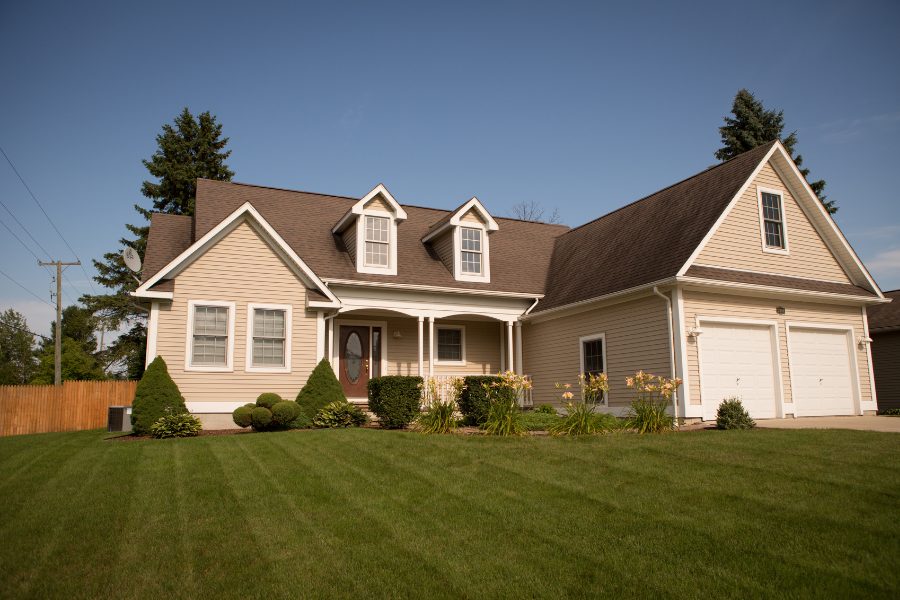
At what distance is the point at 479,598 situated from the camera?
4.40 metres

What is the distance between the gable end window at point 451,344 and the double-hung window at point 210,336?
288 inches

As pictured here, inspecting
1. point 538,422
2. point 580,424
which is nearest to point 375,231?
point 538,422

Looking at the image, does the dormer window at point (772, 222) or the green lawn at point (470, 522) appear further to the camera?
the dormer window at point (772, 222)

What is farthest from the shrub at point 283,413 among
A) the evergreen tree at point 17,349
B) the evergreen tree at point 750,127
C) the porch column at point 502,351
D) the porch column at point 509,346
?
the evergreen tree at point 17,349

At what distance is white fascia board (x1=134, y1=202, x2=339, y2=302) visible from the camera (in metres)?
14.9

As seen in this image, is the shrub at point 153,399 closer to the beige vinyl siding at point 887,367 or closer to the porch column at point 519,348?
the porch column at point 519,348

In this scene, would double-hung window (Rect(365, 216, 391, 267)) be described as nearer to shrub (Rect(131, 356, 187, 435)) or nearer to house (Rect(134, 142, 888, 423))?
house (Rect(134, 142, 888, 423))

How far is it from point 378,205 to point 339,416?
718 cm

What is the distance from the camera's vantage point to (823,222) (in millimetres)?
17578

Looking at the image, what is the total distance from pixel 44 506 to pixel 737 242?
15.6 m

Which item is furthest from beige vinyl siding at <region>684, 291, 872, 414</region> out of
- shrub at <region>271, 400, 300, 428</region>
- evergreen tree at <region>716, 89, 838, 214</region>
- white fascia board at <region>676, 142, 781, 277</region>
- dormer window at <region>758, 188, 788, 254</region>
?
evergreen tree at <region>716, 89, 838, 214</region>

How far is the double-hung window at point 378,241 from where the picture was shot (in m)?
19.1

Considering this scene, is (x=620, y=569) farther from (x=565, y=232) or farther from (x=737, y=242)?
(x=565, y=232)

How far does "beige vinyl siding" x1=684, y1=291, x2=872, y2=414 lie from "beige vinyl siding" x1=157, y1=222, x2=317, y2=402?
9.35 metres
